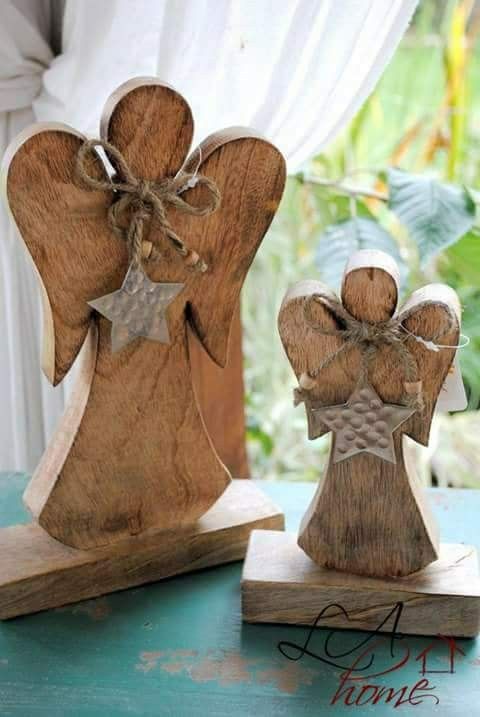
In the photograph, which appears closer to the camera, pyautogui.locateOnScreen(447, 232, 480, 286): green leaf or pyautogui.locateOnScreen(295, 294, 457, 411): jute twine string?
pyautogui.locateOnScreen(295, 294, 457, 411): jute twine string

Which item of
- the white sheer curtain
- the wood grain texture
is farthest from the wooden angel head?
the white sheer curtain

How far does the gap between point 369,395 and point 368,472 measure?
0.08 metres

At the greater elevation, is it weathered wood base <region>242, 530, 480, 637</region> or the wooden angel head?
the wooden angel head

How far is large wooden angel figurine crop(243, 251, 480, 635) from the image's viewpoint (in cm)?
81

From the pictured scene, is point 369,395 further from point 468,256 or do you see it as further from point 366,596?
point 468,256

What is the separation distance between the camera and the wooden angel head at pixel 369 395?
31.6 inches

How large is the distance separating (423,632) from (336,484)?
168 mm

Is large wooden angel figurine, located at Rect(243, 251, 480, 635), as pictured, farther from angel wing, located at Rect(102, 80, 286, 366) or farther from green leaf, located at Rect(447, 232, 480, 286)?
green leaf, located at Rect(447, 232, 480, 286)

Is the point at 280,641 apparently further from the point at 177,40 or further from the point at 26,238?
the point at 177,40

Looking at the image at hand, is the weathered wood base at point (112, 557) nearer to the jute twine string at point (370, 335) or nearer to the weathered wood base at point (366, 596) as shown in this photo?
the weathered wood base at point (366, 596)

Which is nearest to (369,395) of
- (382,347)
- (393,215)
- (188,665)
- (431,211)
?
(382,347)

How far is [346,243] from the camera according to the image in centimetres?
122

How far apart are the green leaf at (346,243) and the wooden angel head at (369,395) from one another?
0.37m

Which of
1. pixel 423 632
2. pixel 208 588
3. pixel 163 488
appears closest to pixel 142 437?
pixel 163 488
